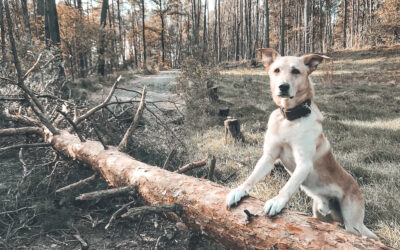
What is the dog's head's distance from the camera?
215cm

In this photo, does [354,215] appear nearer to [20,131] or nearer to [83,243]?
[83,243]

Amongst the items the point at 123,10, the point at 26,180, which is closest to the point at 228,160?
the point at 26,180

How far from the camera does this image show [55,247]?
251cm

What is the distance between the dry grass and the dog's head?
1.42 m

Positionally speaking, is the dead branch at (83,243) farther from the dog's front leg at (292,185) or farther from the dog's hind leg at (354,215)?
the dog's hind leg at (354,215)

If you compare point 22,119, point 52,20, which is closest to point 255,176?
point 22,119

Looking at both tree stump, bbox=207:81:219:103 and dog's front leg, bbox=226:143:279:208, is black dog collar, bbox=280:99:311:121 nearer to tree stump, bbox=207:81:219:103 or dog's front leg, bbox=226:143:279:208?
dog's front leg, bbox=226:143:279:208

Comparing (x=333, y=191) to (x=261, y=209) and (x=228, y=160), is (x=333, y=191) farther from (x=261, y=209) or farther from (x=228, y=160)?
(x=228, y=160)

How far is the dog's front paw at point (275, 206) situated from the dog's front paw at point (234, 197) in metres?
0.23

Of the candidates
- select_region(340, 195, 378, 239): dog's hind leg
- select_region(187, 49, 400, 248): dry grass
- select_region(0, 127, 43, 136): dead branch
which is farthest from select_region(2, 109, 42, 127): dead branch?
select_region(340, 195, 378, 239): dog's hind leg

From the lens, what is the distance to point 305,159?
1961 millimetres

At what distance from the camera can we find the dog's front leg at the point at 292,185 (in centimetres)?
183

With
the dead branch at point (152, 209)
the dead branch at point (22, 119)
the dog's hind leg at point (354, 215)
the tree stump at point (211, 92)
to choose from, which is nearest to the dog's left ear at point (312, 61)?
the dog's hind leg at point (354, 215)

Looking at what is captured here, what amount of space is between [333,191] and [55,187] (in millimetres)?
3101
